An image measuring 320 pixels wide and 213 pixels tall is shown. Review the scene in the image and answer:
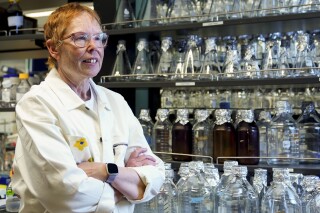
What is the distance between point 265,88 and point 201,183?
0.69 m

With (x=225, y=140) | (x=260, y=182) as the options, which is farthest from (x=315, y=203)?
(x=225, y=140)

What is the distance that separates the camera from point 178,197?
80.3 inches

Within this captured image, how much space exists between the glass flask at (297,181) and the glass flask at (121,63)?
44.5 inches

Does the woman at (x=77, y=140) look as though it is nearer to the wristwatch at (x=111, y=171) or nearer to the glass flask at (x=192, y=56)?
the wristwatch at (x=111, y=171)

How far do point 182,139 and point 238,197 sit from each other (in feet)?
1.50

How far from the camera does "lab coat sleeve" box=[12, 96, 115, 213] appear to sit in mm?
1314

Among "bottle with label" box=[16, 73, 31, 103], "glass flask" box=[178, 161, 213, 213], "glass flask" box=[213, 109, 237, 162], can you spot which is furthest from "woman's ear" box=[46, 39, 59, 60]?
"bottle with label" box=[16, 73, 31, 103]

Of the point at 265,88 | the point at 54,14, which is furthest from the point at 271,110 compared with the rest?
the point at 54,14

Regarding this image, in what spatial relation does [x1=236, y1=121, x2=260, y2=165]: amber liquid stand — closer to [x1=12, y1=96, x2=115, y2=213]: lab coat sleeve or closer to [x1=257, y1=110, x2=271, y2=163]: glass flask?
[x1=257, y1=110, x2=271, y2=163]: glass flask

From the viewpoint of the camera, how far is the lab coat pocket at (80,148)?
1403 millimetres

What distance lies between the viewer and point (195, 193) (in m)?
1.99

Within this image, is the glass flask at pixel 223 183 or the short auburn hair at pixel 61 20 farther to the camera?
the glass flask at pixel 223 183

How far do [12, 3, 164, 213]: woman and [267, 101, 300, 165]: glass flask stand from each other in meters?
0.70

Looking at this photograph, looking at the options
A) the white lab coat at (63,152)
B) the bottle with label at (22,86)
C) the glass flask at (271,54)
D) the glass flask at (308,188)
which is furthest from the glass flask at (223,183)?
the bottle with label at (22,86)
